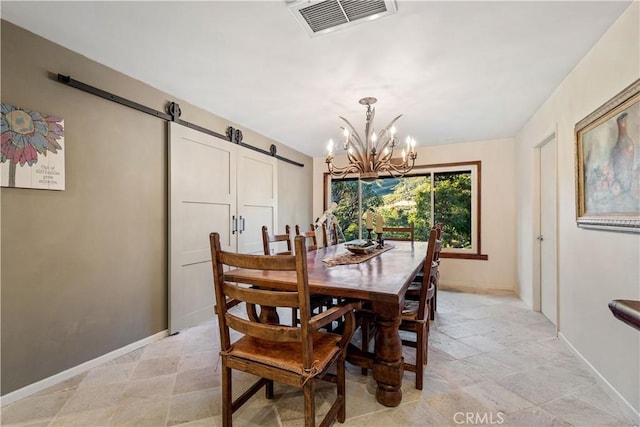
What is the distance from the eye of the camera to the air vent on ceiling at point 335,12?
1.59m

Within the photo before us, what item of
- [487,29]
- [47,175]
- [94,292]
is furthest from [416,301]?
[47,175]

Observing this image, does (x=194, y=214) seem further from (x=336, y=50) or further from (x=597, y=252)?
(x=597, y=252)

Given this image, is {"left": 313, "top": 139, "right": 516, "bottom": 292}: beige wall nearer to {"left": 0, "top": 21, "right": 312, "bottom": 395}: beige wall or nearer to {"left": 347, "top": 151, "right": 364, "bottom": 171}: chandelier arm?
{"left": 347, "top": 151, "right": 364, "bottom": 171}: chandelier arm

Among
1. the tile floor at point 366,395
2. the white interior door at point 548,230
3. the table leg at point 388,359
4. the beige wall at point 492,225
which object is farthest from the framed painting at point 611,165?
the beige wall at point 492,225

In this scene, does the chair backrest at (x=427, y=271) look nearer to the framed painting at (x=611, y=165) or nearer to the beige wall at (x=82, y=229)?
the framed painting at (x=611, y=165)

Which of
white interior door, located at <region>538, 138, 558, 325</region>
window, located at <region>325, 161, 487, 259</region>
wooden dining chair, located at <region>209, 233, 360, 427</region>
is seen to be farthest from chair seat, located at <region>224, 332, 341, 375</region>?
window, located at <region>325, 161, 487, 259</region>

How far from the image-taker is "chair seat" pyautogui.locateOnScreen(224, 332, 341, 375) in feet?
4.10

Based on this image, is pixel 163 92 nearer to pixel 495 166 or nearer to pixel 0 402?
pixel 0 402

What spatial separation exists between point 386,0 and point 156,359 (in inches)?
117

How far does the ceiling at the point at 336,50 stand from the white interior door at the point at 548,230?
0.62 m

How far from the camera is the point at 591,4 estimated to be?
63.3 inches

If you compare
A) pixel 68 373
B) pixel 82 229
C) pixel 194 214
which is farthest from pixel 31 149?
pixel 68 373

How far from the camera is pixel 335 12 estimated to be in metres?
1.67

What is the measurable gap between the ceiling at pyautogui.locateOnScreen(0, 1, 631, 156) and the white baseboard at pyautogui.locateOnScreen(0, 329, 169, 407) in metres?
2.12
